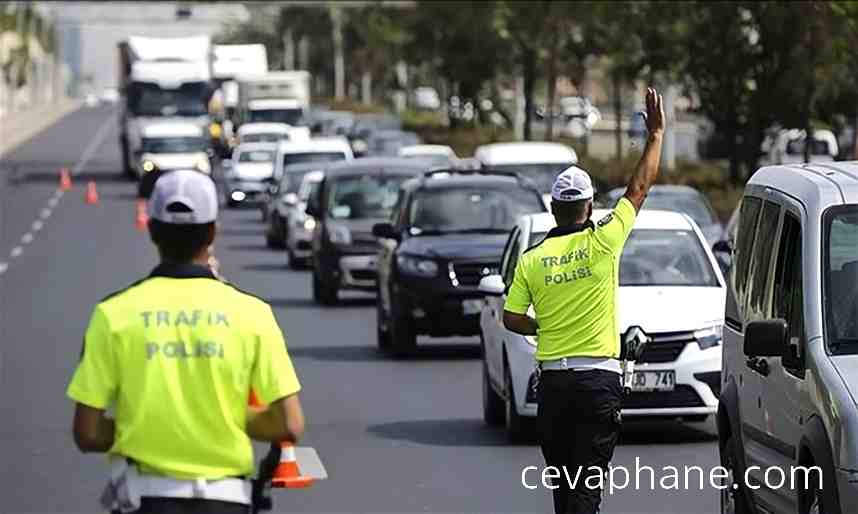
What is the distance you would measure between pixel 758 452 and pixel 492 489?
346 cm

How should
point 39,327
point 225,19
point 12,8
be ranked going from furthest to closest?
1. point 225,19
2. point 12,8
3. point 39,327

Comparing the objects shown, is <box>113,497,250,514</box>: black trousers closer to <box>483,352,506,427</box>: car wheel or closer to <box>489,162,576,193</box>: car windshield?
<box>483,352,506,427</box>: car wheel

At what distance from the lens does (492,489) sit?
13.5 m

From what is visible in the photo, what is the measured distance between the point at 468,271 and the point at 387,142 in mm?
39352

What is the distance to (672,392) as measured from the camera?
15.2 meters

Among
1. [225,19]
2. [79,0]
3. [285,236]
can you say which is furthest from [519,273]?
Result: [225,19]

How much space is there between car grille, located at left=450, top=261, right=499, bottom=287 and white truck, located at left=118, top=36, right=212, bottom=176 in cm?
4651

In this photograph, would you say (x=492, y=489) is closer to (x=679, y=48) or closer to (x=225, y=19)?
(x=679, y=48)

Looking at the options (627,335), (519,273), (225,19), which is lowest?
(225,19)

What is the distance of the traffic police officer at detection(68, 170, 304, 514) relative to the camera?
254 inches

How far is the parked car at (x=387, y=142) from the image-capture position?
5991 cm

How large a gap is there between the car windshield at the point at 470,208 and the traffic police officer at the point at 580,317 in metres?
12.8

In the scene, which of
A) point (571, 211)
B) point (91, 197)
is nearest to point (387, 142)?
point (91, 197)

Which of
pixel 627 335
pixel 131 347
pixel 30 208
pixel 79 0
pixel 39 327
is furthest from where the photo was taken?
pixel 79 0
